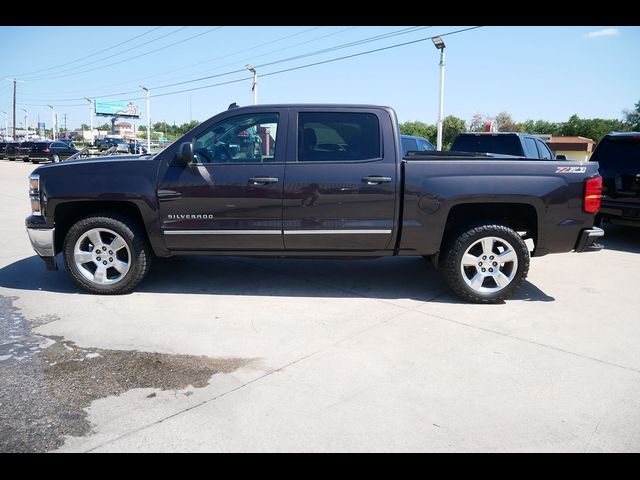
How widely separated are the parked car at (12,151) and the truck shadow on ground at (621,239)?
4021 cm

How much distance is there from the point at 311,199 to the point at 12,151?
41406 mm

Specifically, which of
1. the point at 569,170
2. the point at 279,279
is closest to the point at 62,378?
the point at 279,279

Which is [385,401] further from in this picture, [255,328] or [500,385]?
[255,328]

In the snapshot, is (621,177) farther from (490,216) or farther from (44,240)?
(44,240)

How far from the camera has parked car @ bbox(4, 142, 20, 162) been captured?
37.5 meters

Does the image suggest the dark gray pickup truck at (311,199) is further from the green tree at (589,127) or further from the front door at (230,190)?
the green tree at (589,127)

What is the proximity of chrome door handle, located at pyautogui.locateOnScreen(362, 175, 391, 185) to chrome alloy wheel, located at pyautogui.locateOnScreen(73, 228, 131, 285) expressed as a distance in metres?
2.52

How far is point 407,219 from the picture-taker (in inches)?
191

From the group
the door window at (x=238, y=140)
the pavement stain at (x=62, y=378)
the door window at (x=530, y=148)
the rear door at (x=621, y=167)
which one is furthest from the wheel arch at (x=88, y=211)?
the door window at (x=530, y=148)

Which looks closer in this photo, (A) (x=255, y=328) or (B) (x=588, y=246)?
(A) (x=255, y=328)

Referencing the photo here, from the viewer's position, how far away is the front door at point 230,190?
190 inches

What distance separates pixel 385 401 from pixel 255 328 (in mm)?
1533

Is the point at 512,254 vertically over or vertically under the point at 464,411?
over
